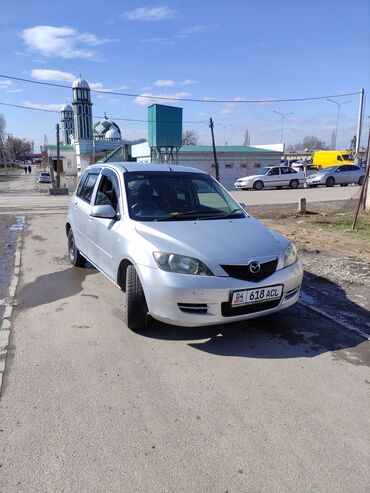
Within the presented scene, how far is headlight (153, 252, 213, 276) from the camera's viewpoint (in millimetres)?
3719

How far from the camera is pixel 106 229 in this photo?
16.3 ft

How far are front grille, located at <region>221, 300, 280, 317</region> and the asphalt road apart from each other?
0.39 m

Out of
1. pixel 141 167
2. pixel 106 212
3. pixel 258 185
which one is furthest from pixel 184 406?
pixel 258 185

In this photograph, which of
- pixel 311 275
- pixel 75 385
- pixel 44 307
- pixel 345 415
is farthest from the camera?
pixel 311 275

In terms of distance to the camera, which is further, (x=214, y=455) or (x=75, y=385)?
(x=75, y=385)

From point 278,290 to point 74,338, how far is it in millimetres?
2155

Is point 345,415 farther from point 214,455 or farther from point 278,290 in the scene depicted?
point 278,290

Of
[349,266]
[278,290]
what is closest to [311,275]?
[349,266]

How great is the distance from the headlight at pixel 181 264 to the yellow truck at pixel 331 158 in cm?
4588

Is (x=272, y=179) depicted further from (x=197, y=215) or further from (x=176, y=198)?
(x=197, y=215)

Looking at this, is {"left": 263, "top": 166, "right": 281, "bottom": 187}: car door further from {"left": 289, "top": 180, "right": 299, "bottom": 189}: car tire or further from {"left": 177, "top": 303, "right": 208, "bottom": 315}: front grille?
{"left": 177, "top": 303, "right": 208, "bottom": 315}: front grille

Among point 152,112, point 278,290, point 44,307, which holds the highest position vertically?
point 152,112

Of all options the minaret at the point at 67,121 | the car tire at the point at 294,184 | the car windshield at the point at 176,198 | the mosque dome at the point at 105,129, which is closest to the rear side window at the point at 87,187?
the car windshield at the point at 176,198

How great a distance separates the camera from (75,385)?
131 inches
